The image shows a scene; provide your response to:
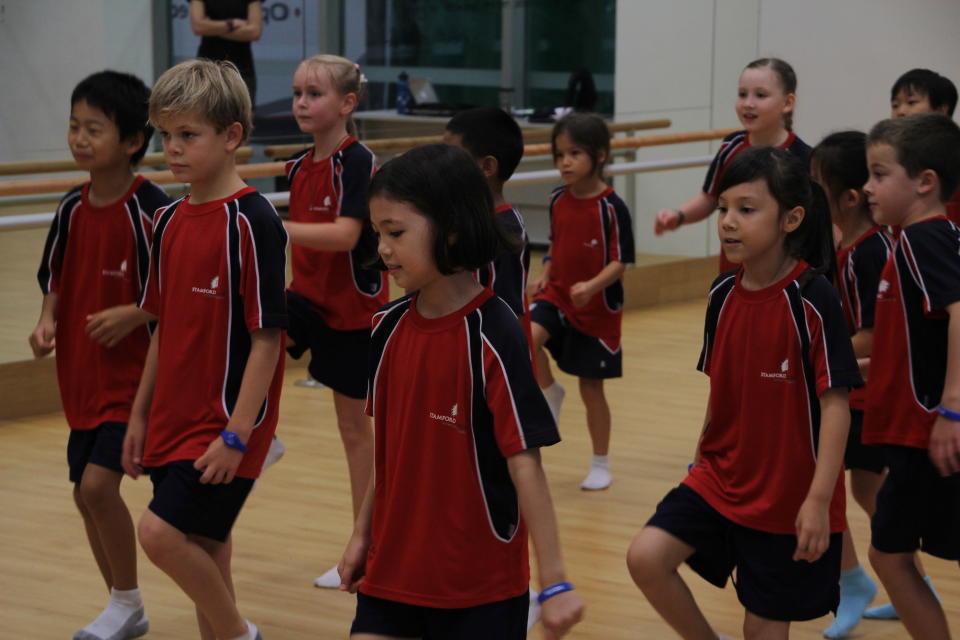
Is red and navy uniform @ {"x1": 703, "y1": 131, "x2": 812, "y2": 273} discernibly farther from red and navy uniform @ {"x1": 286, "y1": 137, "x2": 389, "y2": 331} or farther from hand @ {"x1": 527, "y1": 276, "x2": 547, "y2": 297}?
red and navy uniform @ {"x1": 286, "y1": 137, "x2": 389, "y2": 331}

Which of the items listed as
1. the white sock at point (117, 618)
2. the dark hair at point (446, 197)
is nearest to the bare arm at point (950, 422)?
the dark hair at point (446, 197)

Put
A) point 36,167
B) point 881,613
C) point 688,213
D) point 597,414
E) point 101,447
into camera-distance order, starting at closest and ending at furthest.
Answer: point 101,447
point 881,613
point 688,213
point 597,414
point 36,167

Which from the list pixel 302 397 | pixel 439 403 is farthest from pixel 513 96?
pixel 439 403

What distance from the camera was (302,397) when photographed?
643cm

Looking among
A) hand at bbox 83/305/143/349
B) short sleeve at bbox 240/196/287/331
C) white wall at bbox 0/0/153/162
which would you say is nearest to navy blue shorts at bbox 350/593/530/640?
short sleeve at bbox 240/196/287/331

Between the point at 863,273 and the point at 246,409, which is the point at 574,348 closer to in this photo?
the point at 863,273

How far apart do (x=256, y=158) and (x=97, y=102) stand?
5.60m

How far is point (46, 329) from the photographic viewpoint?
3.38 metres

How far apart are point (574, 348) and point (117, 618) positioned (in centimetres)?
220

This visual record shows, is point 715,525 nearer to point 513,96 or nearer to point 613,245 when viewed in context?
point 613,245

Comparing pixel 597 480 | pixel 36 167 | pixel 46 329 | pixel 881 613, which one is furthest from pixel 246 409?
pixel 36 167

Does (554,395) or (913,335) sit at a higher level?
(913,335)

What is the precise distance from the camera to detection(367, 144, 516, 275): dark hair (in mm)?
2285

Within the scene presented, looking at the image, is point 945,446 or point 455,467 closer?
point 455,467
